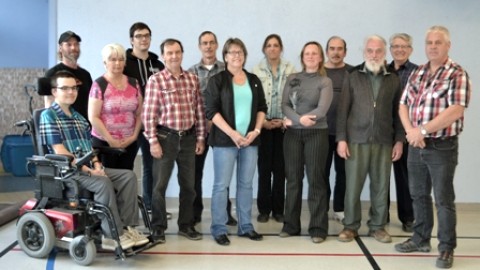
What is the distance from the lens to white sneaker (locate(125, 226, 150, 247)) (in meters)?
3.56

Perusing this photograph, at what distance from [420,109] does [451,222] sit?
79 centimetres

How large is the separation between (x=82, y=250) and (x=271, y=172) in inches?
73.1

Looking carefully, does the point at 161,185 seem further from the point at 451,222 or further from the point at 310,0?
the point at 310,0

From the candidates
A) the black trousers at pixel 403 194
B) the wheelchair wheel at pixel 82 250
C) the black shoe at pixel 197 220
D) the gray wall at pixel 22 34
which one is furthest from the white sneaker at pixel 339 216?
the gray wall at pixel 22 34

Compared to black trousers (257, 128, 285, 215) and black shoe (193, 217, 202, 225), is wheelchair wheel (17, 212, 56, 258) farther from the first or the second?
black trousers (257, 128, 285, 215)

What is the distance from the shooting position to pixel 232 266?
3531 mm

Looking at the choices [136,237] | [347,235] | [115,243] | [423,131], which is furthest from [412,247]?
[115,243]

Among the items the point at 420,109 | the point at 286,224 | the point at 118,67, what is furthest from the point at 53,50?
the point at 420,109

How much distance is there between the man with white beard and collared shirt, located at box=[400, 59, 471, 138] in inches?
15.8

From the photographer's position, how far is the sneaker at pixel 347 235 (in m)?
4.12

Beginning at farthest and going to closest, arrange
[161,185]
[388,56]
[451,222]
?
[388,56], [161,185], [451,222]

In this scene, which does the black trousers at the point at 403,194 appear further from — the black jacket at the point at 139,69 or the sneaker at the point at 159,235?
the black jacket at the point at 139,69

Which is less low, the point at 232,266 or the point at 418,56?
the point at 418,56

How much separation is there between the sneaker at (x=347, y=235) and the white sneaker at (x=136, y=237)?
1.53 meters
